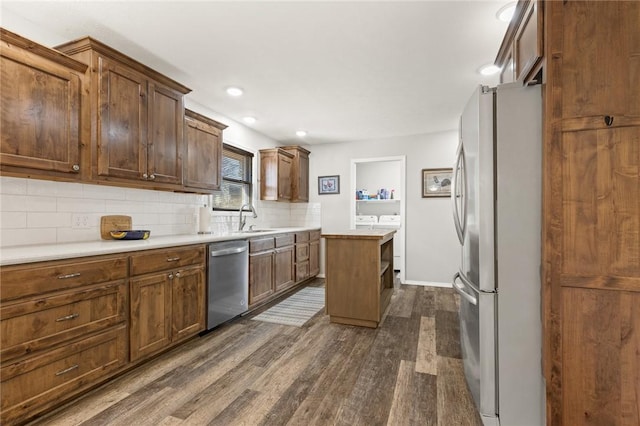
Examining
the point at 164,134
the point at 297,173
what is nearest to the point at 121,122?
the point at 164,134

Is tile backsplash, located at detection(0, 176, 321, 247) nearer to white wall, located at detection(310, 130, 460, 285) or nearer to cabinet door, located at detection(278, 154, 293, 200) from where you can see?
cabinet door, located at detection(278, 154, 293, 200)

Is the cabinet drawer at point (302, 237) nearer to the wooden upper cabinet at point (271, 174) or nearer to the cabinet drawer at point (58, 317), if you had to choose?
the wooden upper cabinet at point (271, 174)

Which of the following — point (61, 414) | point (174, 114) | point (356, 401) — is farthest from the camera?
point (174, 114)

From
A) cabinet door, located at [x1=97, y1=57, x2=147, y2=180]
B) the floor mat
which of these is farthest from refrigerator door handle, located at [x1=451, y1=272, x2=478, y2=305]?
cabinet door, located at [x1=97, y1=57, x2=147, y2=180]

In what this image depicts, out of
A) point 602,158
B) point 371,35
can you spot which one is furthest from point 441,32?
point 602,158

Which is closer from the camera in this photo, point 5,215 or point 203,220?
point 5,215

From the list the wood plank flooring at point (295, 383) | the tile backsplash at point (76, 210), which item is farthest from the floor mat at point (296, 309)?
the tile backsplash at point (76, 210)

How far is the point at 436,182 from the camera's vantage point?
4.80 m

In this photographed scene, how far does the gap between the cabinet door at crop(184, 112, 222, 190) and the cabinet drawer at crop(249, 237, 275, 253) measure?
739 millimetres

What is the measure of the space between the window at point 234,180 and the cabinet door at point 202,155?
64cm

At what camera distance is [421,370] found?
2.21m

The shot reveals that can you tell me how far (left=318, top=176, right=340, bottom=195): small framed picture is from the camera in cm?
544

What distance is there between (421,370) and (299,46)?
8.41 ft

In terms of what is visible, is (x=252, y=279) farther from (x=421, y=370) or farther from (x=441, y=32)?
(x=441, y=32)
